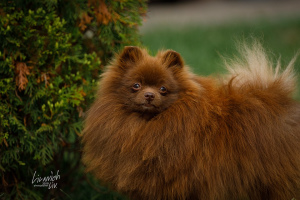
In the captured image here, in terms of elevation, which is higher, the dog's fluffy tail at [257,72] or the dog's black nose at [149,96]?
the dog's fluffy tail at [257,72]

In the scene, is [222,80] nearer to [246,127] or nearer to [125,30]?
[246,127]

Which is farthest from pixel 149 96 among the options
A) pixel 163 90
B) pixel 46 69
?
pixel 46 69

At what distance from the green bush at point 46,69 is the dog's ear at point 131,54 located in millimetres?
699

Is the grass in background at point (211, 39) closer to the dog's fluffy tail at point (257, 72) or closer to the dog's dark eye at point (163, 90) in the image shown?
the dog's fluffy tail at point (257, 72)

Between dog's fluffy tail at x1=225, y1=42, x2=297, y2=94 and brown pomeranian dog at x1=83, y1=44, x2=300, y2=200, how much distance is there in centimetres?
14

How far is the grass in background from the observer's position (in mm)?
8961

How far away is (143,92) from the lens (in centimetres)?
311

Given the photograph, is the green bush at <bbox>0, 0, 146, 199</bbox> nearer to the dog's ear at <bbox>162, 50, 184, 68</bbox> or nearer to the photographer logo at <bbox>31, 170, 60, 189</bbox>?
the photographer logo at <bbox>31, 170, 60, 189</bbox>

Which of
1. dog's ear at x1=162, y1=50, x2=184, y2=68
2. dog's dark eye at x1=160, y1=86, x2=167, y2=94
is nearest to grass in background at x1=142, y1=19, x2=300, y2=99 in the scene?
dog's ear at x1=162, y1=50, x2=184, y2=68

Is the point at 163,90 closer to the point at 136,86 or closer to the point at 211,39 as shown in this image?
the point at 136,86

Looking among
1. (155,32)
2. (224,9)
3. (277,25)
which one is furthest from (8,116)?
(224,9)

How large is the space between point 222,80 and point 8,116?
80.7 inches

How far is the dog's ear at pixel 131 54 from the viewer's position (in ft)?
10.8

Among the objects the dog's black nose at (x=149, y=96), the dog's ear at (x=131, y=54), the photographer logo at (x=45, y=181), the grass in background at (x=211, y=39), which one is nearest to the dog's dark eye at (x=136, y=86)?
the dog's black nose at (x=149, y=96)
